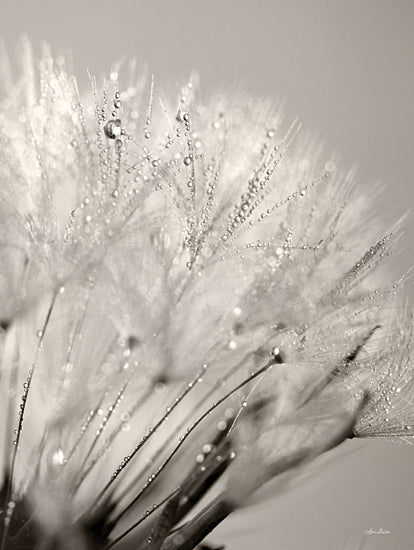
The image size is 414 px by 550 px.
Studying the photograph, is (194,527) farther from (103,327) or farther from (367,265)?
(367,265)

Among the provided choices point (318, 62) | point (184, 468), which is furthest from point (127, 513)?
point (318, 62)

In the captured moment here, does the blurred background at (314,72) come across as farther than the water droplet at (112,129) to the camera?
Yes

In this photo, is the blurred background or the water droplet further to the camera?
the blurred background
